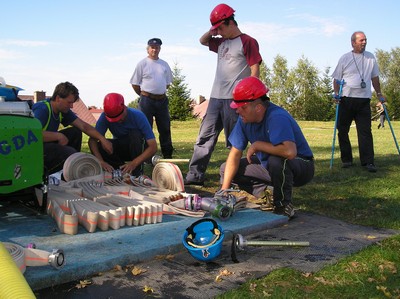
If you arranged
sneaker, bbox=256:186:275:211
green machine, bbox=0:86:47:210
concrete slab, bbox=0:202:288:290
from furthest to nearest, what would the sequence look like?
sneaker, bbox=256:186:275:211, green machine, bbox=0:86:47:210, concrete slab, bbox=0:202:288:290

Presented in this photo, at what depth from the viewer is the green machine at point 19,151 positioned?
11.7 ft

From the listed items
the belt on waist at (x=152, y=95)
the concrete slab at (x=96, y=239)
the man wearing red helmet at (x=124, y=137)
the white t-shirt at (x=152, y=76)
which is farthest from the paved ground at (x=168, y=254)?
the white t-shirt at (x=152, y=76)

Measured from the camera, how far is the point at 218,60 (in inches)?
234

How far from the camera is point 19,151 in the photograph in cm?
364

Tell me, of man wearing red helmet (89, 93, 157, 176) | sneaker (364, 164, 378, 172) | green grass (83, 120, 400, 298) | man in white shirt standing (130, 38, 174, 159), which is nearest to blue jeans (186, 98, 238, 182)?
green grass (83, 120, 400, 298)

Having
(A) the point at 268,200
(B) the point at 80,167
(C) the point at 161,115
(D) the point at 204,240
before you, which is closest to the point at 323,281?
(D) the point at 204,240

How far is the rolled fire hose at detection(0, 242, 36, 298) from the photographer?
1.89 meters

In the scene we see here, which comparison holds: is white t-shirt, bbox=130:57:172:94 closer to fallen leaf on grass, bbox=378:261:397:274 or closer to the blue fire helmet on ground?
the blue fire helmet on ground

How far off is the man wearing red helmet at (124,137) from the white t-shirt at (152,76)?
90.5 inches

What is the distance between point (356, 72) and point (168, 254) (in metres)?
5.44

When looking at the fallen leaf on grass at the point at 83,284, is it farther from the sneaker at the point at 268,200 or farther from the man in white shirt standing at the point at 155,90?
the man in white shirt standing at the point at 155,90

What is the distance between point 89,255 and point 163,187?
2021 millimetres

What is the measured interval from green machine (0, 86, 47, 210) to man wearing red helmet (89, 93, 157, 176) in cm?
166

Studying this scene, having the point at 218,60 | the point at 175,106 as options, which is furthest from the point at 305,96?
the point at 218,60
